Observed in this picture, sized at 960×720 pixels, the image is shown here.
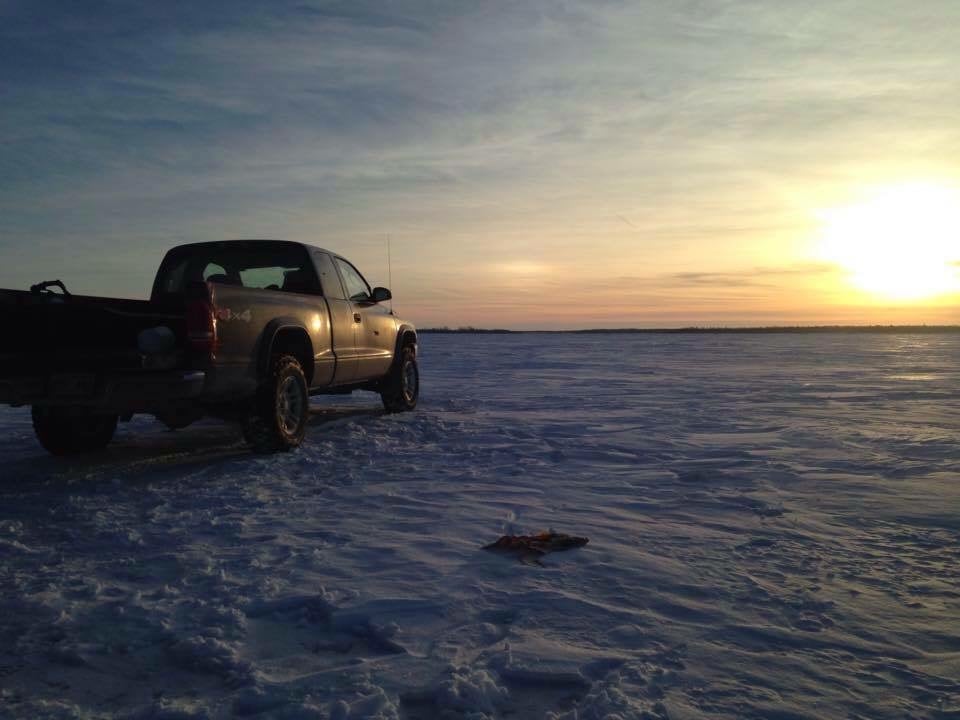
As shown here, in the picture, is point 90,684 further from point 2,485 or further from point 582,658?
point 2,485

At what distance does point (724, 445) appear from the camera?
7.31 meters

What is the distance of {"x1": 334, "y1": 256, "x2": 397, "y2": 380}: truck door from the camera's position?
8984 millimetres

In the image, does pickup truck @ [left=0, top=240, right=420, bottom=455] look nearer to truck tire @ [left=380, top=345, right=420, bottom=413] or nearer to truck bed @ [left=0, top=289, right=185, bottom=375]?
truck bed @ [left=0, top=289, right=185, bottom=375]

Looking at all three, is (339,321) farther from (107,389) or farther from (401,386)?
(107,389)

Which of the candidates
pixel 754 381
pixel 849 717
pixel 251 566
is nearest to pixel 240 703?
pixel 251 566

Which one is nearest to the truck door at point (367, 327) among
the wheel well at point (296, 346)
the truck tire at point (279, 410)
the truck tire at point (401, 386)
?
the truck tire at point (401, 386)

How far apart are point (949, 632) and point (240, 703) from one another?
8.55ft

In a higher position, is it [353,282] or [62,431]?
[353,282]

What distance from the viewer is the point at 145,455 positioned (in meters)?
7.28

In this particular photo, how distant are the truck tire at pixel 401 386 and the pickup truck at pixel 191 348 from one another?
1.69m

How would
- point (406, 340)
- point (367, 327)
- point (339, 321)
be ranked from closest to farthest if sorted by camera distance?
point (339, 321) → point (367, 327) → point (406, 340)

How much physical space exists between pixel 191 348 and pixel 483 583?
356 cm

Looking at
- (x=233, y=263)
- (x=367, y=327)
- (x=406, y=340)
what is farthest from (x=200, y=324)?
(x=406, y=340)

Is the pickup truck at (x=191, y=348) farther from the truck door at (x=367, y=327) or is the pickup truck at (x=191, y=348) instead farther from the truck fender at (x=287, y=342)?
the truck door at (x=367, y=327)
